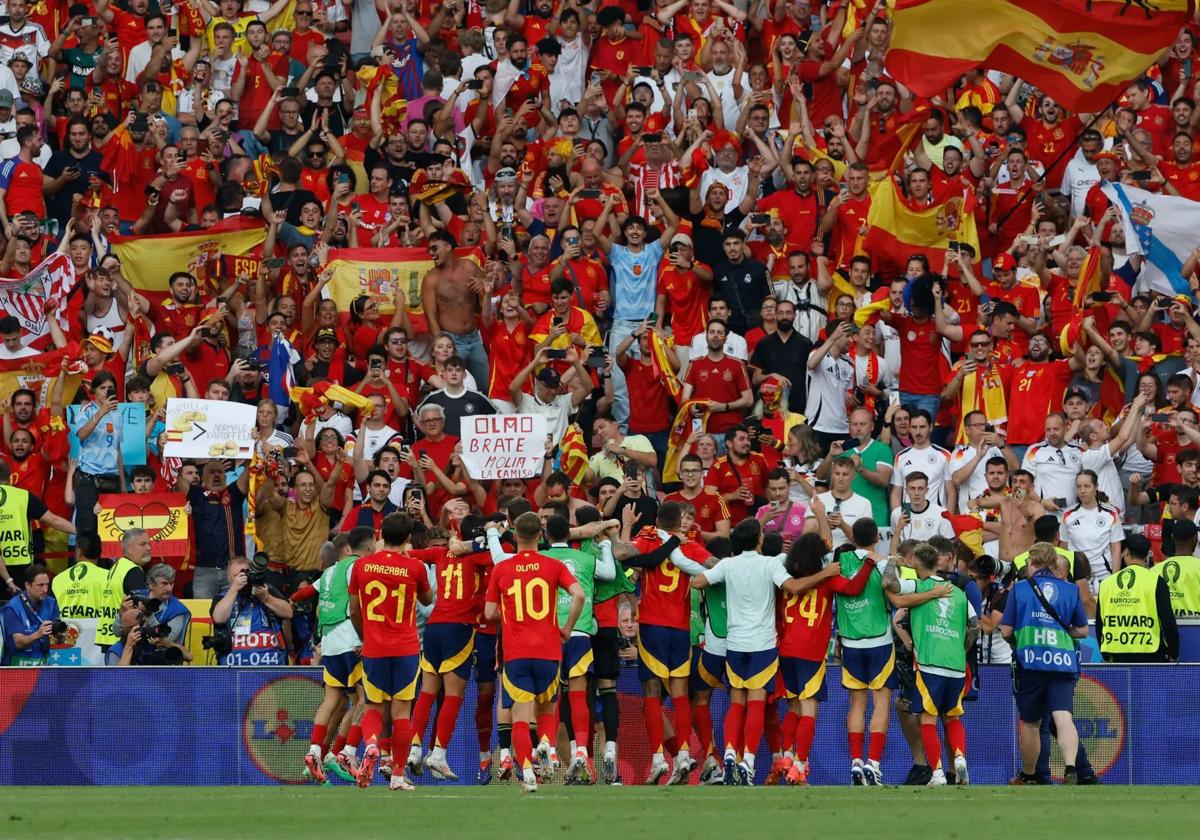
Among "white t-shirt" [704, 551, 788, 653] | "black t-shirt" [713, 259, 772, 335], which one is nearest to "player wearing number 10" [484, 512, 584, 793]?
"white t-shirt" [704, 551, 788, 653]

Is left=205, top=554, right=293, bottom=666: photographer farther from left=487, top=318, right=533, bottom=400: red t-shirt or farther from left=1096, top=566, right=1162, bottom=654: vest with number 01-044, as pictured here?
left=1096, top=566, right=1162, bottom=654: vest with number 01-044

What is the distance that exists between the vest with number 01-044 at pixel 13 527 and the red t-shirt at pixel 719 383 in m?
6.28

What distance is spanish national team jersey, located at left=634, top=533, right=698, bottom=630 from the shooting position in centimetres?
1623

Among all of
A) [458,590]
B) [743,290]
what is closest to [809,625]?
[458,590]

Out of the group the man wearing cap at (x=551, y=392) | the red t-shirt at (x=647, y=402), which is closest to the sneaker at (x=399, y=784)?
the man wearing cap at (x=551, y=392)

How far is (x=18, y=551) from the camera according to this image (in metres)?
19.2

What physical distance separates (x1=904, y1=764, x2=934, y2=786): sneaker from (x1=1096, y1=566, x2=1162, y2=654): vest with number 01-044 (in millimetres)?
1964

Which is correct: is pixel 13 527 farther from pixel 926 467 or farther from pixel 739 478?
pixel 926 467

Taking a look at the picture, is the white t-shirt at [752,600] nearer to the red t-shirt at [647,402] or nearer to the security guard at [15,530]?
the red t-shirt at [647,402]

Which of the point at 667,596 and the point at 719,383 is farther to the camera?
the point at 719,383

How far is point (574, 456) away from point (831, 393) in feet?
8.73

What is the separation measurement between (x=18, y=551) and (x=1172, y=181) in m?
12.1

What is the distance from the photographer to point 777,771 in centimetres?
1617

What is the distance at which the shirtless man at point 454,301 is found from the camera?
2148cm
